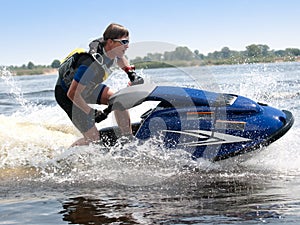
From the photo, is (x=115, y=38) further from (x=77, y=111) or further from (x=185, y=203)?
(x=185, y=203)

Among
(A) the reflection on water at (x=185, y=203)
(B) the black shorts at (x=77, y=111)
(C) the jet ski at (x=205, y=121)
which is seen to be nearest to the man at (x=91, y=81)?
(B) the black shorts at (x=77, y=111)

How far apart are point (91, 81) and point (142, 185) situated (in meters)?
1.39

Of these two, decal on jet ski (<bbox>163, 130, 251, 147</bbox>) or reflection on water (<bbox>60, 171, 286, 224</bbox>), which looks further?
decal on jet ski (<bbox>163, 130, 251, 147</bbox>)

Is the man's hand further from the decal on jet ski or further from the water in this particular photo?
the decal on jet ski

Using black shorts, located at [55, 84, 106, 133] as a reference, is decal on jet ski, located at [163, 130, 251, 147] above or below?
below

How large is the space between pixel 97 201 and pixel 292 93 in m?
11.6

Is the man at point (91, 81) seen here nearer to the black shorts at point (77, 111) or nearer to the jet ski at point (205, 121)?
the black shorts at point (77, 111)

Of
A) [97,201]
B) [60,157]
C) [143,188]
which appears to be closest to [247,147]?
[143,188]

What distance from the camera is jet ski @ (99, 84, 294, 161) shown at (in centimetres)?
510

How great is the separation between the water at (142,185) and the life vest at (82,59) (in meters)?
0.85

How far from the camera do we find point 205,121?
16.9ft

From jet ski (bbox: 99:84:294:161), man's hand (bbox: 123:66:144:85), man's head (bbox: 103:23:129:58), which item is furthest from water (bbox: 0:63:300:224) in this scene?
man's head (bbox: 103:23:129:58)

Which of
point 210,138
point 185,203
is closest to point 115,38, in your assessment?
point 210,138

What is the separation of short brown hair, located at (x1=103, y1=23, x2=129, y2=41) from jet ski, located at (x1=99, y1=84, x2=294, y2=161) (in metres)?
0.61
